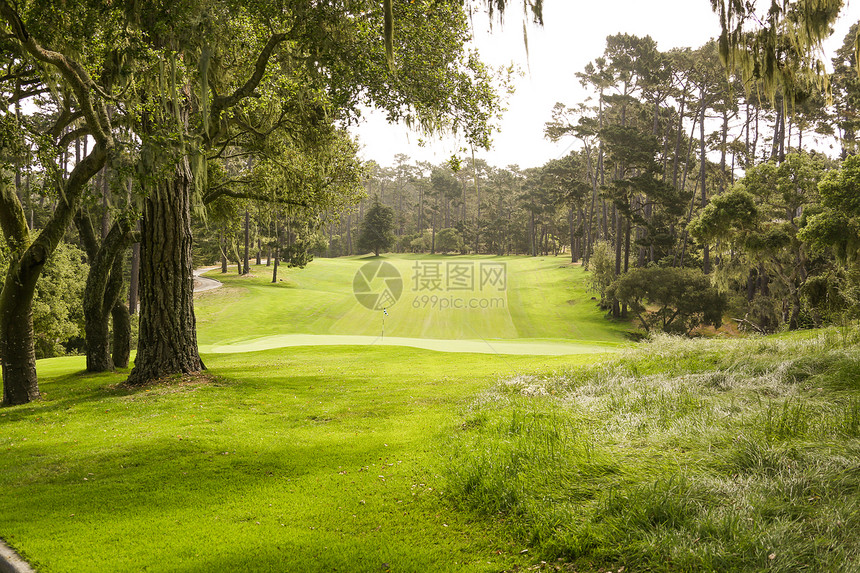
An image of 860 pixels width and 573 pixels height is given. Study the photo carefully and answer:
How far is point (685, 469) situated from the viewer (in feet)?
12.8

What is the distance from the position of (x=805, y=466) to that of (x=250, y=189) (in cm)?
1405

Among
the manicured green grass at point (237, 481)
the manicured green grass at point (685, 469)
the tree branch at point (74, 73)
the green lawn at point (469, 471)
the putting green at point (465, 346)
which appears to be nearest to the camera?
the manicured green grass at point (685, 469)

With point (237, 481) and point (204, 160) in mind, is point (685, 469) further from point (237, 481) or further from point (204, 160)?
point (204, 160)

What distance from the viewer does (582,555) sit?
329cm

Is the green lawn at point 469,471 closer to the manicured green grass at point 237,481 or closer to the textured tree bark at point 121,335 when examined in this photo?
the manicured green grass at point 237,481

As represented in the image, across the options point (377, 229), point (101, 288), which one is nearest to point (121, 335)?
point (101, 288)

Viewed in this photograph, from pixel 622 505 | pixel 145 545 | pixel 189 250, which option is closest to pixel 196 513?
pixel 145 545

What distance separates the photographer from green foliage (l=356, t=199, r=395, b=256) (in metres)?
71.8

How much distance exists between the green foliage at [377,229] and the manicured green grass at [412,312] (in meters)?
22.5

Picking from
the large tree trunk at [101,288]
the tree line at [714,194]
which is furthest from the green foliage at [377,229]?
the large tree trunk at [101,288]

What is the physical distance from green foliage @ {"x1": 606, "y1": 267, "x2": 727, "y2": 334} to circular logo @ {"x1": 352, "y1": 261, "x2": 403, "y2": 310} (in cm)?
1799

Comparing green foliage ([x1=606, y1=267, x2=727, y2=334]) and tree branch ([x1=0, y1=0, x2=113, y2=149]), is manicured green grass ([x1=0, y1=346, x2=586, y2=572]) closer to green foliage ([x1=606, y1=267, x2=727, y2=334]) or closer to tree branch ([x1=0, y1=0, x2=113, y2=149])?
tree branch ([x1=0, y1=0, x2=113, y2=149])

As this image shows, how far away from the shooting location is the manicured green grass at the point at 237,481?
11.6 ft

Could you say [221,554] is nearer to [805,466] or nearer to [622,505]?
[622,505]
